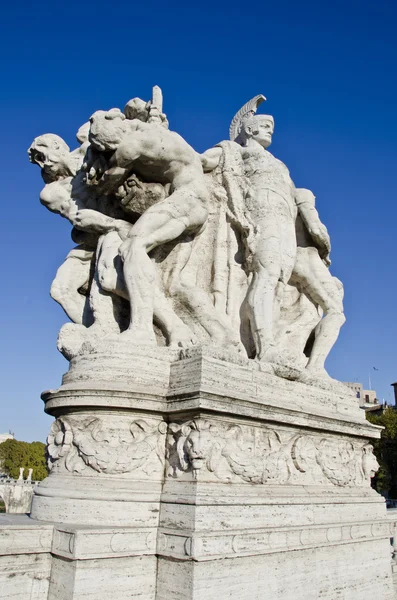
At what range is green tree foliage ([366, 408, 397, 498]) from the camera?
113ft

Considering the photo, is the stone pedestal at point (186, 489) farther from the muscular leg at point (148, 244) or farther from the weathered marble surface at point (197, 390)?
the muscular leg at point (148, 244)

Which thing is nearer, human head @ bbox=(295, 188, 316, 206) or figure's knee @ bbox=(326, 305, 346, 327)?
figure's knee @ bbox=(326, 305, 346, 327)

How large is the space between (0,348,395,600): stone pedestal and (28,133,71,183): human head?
2850 mm

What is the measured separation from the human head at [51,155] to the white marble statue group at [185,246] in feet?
0.05

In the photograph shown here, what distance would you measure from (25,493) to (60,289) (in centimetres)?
4553

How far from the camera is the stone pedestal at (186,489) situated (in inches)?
169

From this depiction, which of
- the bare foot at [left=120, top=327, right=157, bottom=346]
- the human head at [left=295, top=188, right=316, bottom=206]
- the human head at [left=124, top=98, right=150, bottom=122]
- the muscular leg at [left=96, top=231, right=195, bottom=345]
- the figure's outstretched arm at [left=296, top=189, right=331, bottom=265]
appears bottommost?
the bare foot at [left=120, top=327, right=157, bottom=346]

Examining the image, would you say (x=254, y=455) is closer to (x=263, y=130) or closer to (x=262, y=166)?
(x=262, y=166)

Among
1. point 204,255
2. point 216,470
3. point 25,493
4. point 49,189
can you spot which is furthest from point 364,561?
point 25,493

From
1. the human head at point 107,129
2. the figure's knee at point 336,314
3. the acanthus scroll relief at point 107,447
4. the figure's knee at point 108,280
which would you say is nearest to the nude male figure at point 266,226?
the figure's knee at point 336,314

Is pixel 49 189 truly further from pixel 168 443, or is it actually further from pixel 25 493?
pixel 25 493

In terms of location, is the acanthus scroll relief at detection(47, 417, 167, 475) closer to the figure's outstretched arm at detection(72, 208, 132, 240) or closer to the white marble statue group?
the white marble statue group

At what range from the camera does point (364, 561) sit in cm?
599

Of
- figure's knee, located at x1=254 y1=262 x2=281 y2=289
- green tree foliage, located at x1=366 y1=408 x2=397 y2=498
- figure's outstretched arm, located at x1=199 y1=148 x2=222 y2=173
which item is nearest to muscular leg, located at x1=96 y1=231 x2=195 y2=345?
figure's knee, located at x1=254 y1=262 x2=281 y2=289
